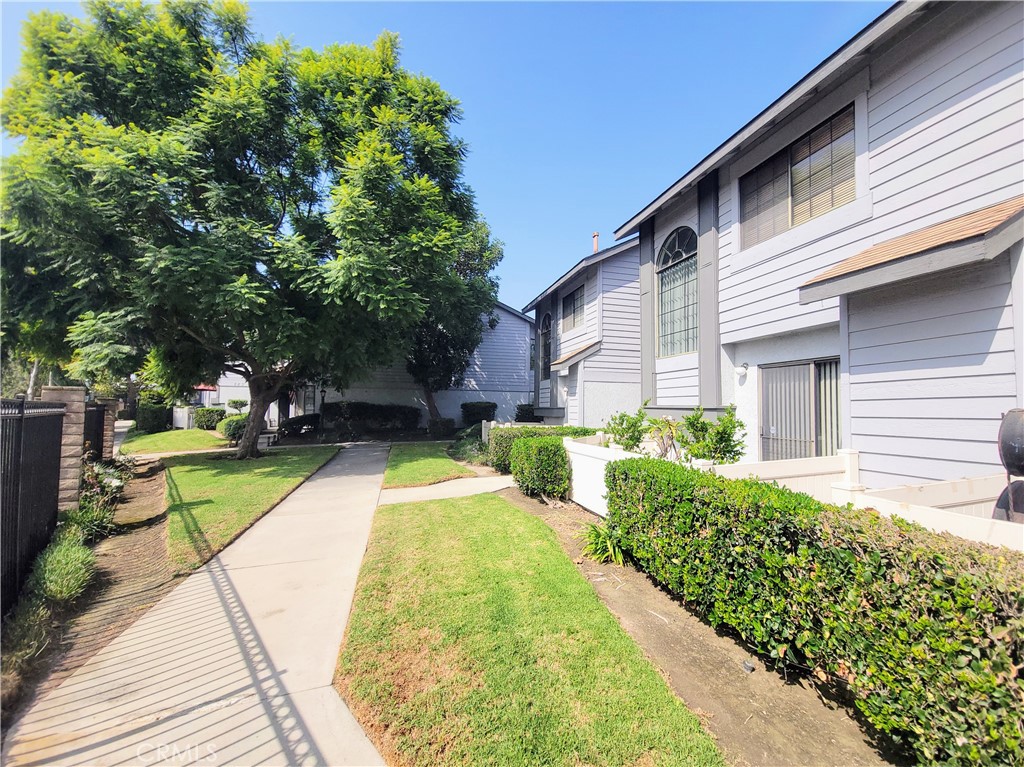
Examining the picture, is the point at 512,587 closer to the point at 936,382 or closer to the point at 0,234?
the point at 936,382

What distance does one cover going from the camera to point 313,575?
4.53 metres

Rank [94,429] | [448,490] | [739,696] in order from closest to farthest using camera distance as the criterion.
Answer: [739,696], [448,490], [94,429]

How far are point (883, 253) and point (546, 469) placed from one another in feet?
18.0

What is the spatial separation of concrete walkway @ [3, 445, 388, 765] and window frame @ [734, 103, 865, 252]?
7675 mm

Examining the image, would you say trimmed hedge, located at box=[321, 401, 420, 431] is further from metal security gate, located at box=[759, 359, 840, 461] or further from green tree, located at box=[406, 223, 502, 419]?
metal security gate, located at box=[759, 359, 840, 461]

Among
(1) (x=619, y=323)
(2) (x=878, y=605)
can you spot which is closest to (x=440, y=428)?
(1) (x=619, y=323)

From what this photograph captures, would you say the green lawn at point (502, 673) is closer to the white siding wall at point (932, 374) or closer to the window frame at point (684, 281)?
the white siding wall at point (932, 374)

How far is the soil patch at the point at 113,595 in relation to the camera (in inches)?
117

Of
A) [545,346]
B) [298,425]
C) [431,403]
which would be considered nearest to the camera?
[545,346]

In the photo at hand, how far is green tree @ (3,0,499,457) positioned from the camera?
32.8 ft

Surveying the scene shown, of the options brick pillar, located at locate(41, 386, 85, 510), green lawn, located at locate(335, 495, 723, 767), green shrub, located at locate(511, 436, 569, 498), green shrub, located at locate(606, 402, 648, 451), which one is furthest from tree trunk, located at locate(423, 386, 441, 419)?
green lawn, located at locate(335, 495, 723, 767)

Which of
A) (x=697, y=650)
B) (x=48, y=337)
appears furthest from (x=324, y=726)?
(x=48, y=337)

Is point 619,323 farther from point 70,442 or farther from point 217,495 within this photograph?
point 70,442

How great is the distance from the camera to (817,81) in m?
5.46
